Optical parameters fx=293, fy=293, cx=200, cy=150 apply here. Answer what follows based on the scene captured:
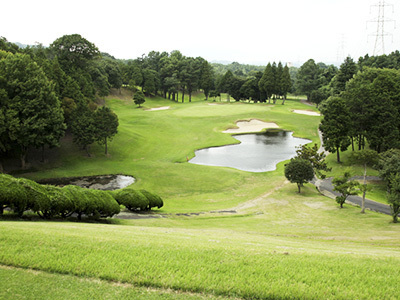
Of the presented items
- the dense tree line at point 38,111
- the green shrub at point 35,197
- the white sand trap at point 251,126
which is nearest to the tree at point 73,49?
the dense tree line at point 38,111

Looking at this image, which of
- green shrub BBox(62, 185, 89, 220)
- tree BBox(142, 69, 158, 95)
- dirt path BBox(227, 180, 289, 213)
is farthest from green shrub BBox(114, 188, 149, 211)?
tree BBox(142, 69, 158, 95)

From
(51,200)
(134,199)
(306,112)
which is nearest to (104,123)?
(134,199)

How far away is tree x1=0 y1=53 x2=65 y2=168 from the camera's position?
38.5m

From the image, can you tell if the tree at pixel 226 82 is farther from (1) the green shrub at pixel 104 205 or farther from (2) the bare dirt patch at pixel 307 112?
(1) the green shrub at pixel 104 205

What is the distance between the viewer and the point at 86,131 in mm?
48125

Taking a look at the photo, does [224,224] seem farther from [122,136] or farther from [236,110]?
[236,110]

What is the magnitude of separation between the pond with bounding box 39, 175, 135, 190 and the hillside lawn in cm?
154

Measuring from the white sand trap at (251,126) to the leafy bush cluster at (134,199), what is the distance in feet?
168

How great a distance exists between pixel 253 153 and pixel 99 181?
1199 inches

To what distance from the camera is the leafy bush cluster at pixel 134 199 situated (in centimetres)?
2550

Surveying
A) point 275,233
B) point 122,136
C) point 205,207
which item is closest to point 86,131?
point 122,136

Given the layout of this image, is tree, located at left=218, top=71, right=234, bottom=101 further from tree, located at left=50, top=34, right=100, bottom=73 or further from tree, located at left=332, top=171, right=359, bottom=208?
tree, located at left=332, top=171, right=359, bottom=208

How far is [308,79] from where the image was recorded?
427 ft

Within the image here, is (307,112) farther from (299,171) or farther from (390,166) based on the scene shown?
(299,171)
